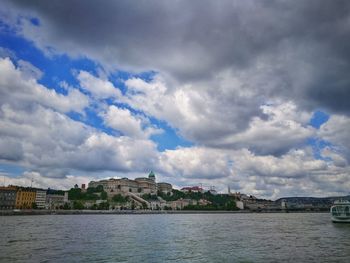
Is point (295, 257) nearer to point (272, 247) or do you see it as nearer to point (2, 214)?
point (272, 247)

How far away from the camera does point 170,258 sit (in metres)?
41.4

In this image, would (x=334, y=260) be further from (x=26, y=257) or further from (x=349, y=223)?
(x=349, y=223)

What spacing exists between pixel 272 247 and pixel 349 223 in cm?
6726

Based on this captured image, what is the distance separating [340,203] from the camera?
111 meters

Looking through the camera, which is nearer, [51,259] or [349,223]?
[51,259]

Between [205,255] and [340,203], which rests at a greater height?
[340,203]

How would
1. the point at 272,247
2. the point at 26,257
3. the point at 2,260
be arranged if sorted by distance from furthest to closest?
the point at 272,247
the point at 26,257
the point at 2,260

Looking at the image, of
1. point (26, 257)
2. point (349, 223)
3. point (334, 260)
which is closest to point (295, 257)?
point (334, 260)

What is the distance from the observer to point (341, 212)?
11075 cm

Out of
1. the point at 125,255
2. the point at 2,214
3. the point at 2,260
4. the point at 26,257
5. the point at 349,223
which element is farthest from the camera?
the point at 2,214

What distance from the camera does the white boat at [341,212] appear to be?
355ft

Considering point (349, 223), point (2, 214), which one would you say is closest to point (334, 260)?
point (349, 223)

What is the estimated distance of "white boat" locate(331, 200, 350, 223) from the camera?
108194 millimetres

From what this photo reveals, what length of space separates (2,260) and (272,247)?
111ft
